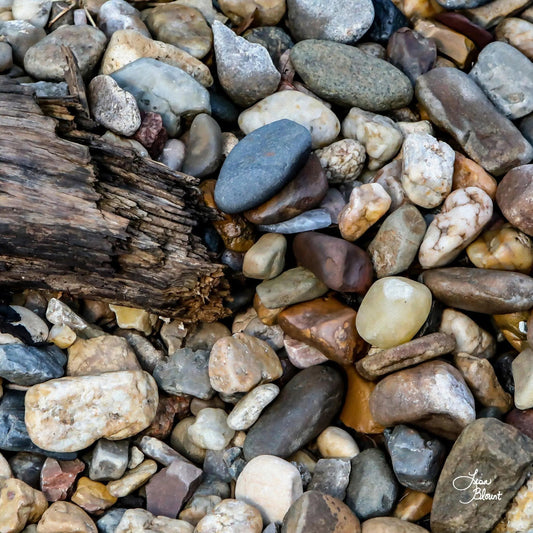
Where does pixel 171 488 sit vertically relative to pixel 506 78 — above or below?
below

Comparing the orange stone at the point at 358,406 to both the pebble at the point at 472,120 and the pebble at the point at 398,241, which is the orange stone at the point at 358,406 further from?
the pebble at the point at 472,120

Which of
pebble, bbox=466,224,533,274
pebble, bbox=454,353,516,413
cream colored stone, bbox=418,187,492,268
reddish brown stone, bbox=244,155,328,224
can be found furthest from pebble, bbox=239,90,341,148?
pebble, bbox=454,353,516,413

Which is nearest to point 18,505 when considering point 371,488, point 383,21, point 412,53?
point 371,488

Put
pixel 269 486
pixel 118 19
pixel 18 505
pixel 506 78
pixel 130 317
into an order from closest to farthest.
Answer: pixel 18 505 < pixel 269 486 < pixel 130 317 < pixel 506 78 < pixel 118 19

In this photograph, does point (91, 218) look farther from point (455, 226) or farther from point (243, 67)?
point (455, 226)

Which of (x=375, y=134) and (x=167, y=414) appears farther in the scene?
(x=375, y=134)

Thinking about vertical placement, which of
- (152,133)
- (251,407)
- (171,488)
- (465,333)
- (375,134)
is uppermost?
(375,134)

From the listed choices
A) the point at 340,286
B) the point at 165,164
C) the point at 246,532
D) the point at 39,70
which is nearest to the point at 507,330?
the point at 340,286
